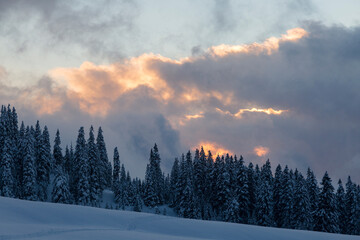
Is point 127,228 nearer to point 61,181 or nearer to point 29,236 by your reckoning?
point 29,236

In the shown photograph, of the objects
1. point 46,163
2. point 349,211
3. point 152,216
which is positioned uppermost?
point 46,163

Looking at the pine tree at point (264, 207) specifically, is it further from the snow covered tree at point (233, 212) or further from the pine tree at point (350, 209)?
the pine tree at point (350, 209)

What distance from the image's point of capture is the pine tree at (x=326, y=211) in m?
66.4

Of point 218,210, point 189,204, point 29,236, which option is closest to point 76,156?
point 189,204

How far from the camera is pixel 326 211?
219ft

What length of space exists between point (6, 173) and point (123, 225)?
1631 inches

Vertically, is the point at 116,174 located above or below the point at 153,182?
above

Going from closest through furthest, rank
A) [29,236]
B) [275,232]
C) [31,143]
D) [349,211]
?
[29,236]
[275,232]
[31,143]
[349,211]

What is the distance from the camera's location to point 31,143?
7688 cm

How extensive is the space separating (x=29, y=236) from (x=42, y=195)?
55224mm

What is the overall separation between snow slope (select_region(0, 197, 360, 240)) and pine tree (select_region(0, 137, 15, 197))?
30.8 metres

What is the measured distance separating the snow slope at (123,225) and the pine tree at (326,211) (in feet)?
78.0

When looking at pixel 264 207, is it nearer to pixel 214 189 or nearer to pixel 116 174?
pixel 214 189

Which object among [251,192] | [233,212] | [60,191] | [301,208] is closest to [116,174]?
[251,192]
